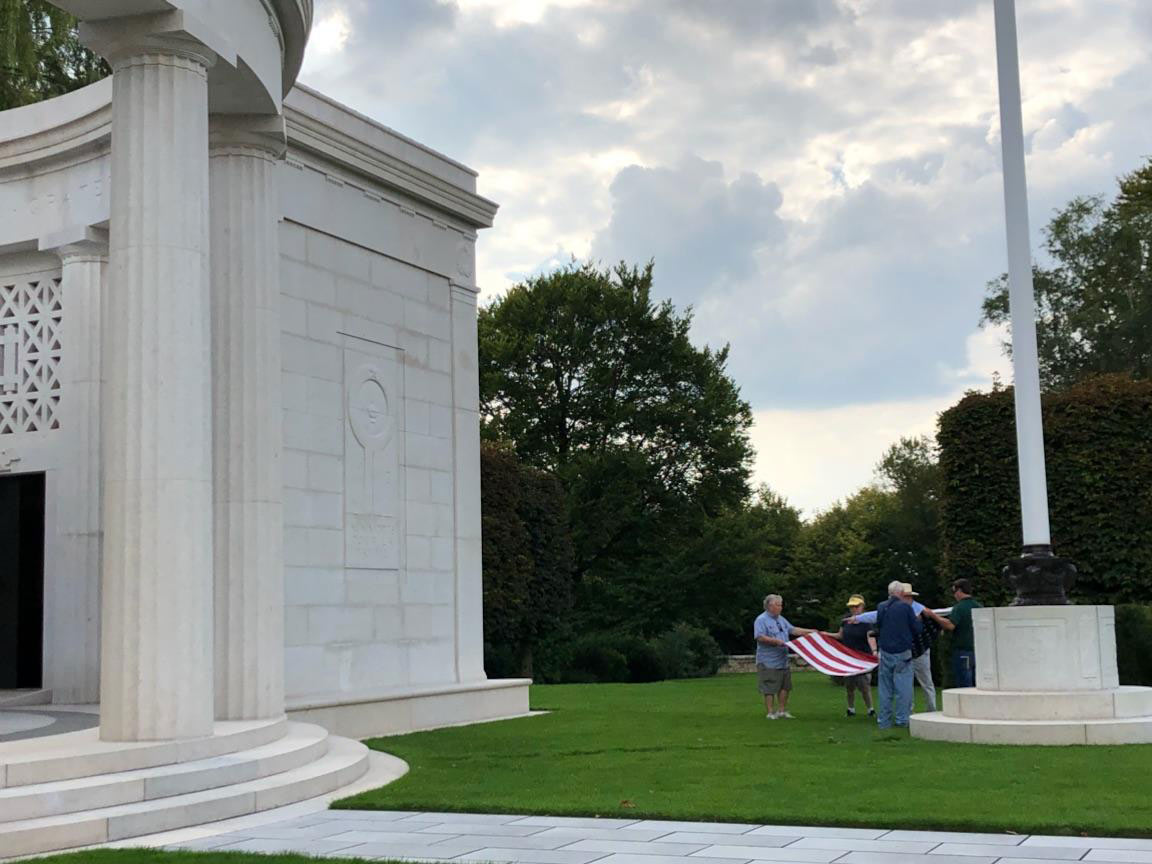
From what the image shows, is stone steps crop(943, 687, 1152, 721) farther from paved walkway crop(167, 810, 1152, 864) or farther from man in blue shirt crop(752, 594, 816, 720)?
paved walkway crop(167, 810, 1152, 864)

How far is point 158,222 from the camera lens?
10672mm

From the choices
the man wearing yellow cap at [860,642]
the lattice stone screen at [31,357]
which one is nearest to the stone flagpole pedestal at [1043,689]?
the man wearing yellow cap at [860,642]

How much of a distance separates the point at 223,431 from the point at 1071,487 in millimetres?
17982

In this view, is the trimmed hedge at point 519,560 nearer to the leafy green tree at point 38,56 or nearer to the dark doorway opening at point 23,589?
the leafy green tree at point 38,56

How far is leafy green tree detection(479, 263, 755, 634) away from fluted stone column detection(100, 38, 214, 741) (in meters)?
34.1

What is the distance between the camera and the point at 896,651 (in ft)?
52.4

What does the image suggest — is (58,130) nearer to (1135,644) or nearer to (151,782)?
(151,782)

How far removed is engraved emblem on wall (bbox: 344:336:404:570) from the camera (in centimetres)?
1684

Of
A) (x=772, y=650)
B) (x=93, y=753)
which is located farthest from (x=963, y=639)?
(x=93, y=753)

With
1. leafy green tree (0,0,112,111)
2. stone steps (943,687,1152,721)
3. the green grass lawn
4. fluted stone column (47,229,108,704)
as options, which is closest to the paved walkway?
the green grass lawn

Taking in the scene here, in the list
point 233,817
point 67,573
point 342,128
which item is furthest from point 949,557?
point 233,817

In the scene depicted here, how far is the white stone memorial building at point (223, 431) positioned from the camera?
10.4m

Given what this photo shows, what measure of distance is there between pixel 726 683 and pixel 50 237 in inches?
772

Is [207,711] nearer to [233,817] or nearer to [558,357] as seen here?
[233,817]
